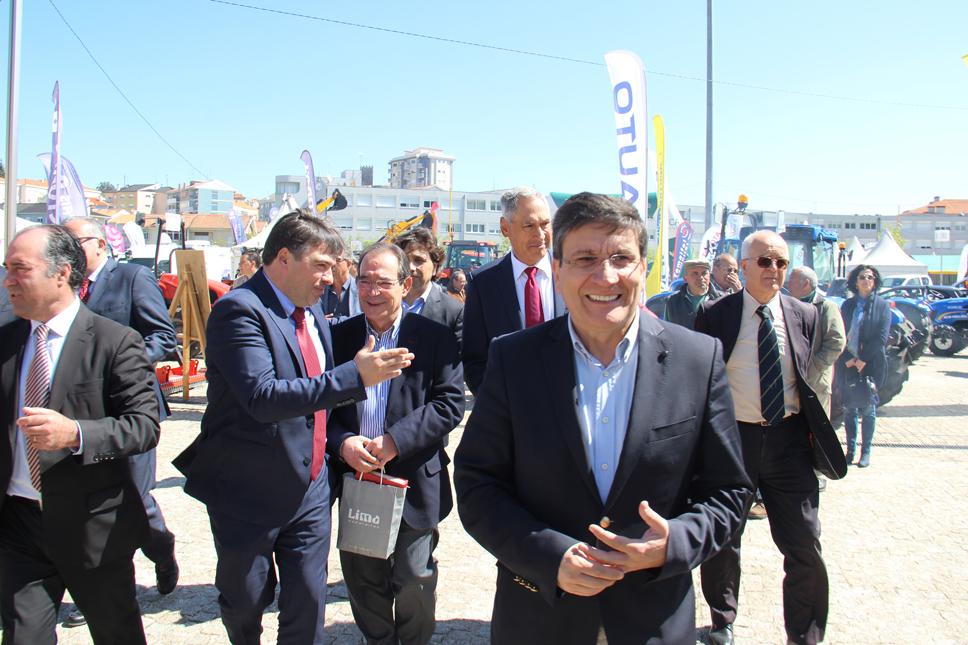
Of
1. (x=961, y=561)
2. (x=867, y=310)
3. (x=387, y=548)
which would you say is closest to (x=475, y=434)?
(x=387, y=548)

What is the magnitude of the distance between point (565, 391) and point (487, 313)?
1.74 m

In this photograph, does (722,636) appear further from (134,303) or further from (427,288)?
(134,303)

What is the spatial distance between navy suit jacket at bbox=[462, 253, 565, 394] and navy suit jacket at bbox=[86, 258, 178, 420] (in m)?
1.98

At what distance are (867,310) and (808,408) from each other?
482 centimetres

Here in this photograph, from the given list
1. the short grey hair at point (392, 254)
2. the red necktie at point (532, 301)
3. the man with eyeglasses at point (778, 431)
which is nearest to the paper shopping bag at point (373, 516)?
the short grey hair at point (392, 254)

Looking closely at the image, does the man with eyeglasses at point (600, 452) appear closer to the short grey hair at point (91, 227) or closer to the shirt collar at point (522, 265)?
the shirt collar at point (522, 265)

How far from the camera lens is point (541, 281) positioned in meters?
3.63

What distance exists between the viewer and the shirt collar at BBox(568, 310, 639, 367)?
189 centimetres

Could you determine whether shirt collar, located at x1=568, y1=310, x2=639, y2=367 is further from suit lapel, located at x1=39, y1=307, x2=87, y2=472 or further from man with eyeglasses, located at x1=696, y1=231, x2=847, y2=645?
suit lapel, located at x1=39, y1=307, x2=87, y2=472

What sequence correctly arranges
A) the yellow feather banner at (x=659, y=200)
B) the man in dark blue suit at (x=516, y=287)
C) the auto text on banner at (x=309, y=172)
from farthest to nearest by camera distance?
the auto text on banner at (x=309, y=172)
the yellow feather banner at (x=659, y=200)
the man in dark blue suit at (x=516, y=287)

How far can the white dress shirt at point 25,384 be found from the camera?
2572mm

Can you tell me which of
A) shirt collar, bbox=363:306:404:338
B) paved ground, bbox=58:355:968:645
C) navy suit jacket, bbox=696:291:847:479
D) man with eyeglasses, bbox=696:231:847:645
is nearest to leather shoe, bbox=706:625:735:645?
man with eyeglasses, bbox=696:231:847:645

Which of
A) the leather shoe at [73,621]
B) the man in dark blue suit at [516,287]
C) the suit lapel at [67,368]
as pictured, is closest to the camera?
the suit lapel at [67,368]

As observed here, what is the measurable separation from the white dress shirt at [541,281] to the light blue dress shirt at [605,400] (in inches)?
64.8
